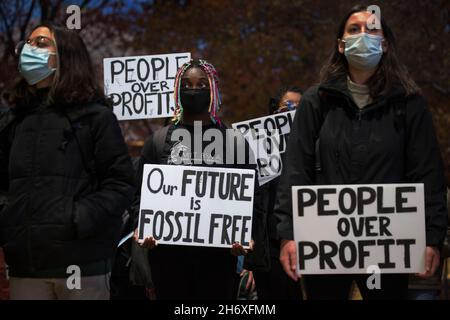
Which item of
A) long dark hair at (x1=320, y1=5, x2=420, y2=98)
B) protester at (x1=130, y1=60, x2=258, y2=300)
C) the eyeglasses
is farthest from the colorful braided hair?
the eyeglasses

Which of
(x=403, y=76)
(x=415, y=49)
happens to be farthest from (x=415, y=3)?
(x=403, y=76)

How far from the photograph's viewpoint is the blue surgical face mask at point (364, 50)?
178 inches

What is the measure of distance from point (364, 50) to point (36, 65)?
168 centimetres

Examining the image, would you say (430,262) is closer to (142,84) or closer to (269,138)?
(269,138)

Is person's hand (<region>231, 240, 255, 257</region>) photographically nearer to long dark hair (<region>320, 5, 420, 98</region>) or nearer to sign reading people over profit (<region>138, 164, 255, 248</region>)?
sign reading people over profit (<region>138, 164, 255, 248</region>)

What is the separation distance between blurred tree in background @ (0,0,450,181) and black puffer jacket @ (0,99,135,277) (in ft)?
36.4

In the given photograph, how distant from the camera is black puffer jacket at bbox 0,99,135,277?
13.8ft

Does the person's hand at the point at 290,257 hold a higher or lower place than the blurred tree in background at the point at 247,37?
lower

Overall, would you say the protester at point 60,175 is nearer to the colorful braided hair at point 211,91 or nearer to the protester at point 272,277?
the colorful braided hair at point 211,91

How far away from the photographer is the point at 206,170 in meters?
5.36

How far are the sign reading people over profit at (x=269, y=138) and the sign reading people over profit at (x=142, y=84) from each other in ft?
3.62

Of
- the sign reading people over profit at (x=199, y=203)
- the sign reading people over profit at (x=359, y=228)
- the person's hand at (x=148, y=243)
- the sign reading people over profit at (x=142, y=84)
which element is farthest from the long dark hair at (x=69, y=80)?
the sign reading people over profit at (x=142, y=84)
